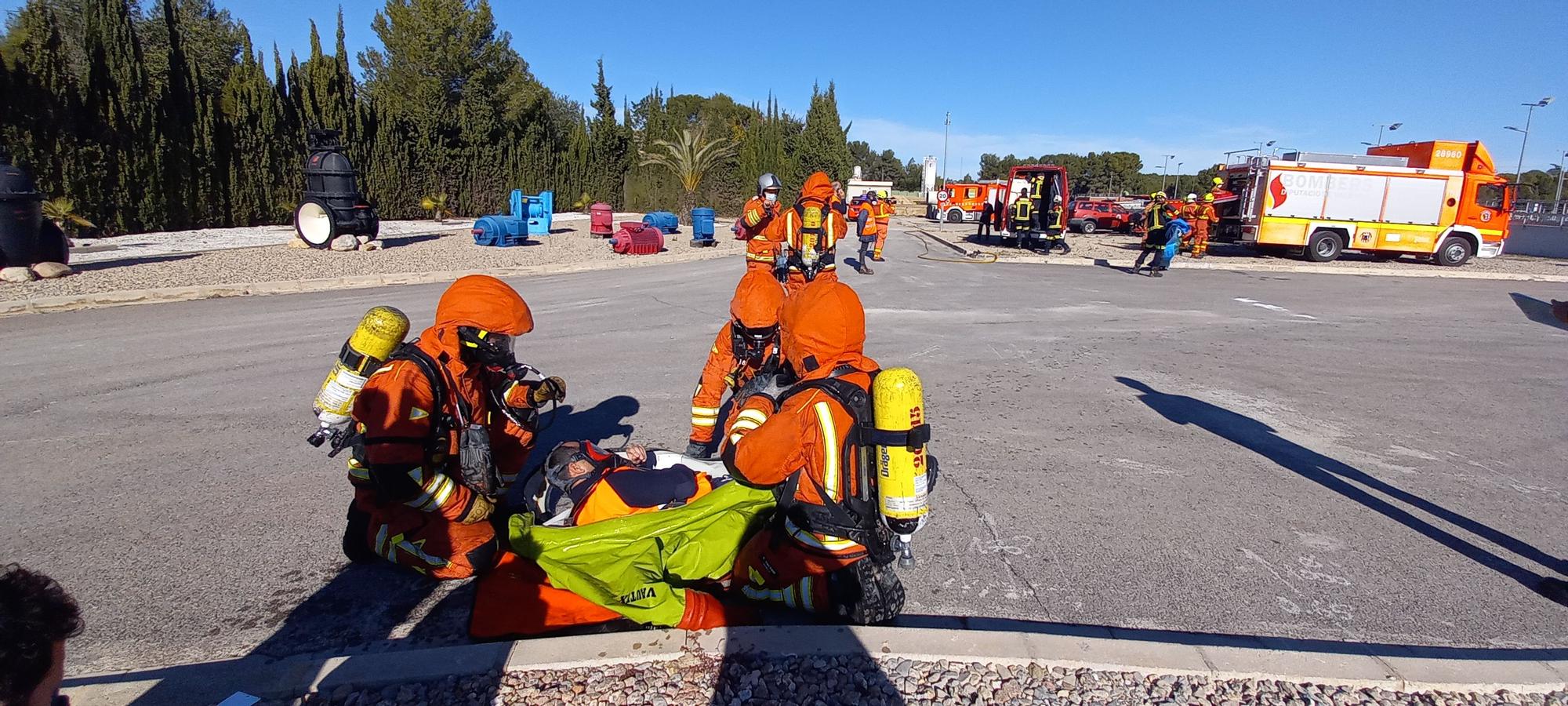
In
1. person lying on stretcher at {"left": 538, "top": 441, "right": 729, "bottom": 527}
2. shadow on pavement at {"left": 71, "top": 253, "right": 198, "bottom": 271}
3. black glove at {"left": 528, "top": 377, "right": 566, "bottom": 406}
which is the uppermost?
black glove at {"left": 528, "top": 377, "right": 566, "bottom": 406}

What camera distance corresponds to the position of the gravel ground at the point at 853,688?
2.50m

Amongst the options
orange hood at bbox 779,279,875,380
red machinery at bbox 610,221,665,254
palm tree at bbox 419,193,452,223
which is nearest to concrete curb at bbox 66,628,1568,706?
orange hood at bbox 779,279,875,380

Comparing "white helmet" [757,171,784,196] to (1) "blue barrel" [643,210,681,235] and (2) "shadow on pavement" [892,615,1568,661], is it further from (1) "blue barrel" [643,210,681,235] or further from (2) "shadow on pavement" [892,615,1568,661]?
(1) "blue barrel" [643,210,681,235]

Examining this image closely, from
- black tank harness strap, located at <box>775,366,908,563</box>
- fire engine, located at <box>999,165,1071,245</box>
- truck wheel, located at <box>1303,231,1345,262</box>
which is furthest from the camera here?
fire engine, located at <box>999,165,1071,245</box>

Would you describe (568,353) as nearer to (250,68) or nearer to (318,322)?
(318,322)

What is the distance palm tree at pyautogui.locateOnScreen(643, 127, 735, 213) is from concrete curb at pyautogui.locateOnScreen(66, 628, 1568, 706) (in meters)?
32.3

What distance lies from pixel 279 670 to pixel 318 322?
7.76m

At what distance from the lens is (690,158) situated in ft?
114

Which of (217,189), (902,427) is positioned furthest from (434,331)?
(217,189)

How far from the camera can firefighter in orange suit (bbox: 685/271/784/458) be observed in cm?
493

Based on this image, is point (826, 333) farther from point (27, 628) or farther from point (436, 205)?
point (436, 205)

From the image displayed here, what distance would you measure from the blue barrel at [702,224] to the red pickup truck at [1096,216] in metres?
15.8

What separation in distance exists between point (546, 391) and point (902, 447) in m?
2.11

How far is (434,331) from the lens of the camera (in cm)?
356
